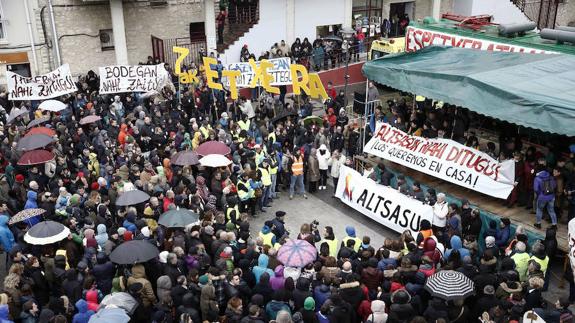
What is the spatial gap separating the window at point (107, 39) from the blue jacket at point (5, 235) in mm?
14628

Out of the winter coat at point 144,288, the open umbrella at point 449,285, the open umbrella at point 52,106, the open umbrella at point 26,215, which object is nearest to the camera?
the open umbrella at point 449,285

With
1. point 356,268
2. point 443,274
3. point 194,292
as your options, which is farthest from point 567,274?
point 194,292

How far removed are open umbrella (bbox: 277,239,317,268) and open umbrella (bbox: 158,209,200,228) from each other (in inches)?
82.1

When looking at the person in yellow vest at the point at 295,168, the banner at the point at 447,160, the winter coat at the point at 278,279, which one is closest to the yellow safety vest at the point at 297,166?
the person in yellow vest at the point at 295,168

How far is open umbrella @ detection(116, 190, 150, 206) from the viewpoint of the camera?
11664 millimetres

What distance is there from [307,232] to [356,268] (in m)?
1.53

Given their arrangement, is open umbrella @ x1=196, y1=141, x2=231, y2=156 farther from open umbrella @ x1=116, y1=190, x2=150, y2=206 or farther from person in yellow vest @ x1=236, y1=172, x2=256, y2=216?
open umbrella @ x1=116, y1=190, x2=150, y2=206

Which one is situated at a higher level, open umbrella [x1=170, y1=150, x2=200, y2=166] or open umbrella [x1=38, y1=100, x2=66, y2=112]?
open umbrella [x1=38, y1=100, x2=66, y2=112]

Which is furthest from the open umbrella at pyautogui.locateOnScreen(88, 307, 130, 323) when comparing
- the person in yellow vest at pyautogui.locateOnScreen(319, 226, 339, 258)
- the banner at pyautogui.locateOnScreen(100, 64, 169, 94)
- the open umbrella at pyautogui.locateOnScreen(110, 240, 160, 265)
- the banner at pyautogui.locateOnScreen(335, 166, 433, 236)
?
the banner at pyautogui.locateOnScreen(100, 64, 169, 94)

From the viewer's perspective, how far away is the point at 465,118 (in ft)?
54.3

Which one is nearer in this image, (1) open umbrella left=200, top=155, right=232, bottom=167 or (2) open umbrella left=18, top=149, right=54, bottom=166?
(2) open umbrella left=18, top=149, right=54, bottom=166

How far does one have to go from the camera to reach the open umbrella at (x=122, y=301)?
27.8ft

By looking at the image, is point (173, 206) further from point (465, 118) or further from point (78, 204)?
point (465, 118)

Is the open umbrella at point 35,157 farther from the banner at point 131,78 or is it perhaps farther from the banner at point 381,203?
the banner at point 381,203
